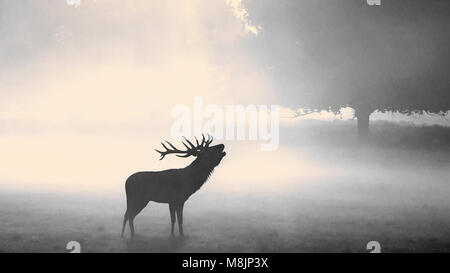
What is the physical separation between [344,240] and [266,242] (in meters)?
2.08

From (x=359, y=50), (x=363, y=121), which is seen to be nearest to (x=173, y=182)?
(x=359, y=50)

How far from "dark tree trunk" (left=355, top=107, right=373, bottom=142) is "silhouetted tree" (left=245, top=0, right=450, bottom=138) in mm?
292

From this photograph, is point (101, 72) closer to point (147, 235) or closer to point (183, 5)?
point (183, 5)

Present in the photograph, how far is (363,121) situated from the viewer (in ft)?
104

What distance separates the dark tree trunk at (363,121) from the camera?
31486 mm

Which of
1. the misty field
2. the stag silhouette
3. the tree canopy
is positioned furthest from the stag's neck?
the tree canopy

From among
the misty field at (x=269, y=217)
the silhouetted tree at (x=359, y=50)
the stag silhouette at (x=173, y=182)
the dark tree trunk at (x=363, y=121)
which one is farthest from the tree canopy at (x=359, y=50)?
the stag silhouette at (x=173, y=182)

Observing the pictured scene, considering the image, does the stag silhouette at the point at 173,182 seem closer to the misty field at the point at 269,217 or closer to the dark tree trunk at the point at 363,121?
the misty field at the point at 269,217

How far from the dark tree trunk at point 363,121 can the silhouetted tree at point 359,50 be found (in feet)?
A: 0.96

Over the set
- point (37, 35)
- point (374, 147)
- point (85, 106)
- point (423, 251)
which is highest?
point (37, 35)

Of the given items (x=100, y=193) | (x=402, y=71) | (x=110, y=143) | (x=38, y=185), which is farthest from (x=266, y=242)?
(x=110, y=143)

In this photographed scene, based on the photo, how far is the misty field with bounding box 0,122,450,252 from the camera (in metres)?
14.0

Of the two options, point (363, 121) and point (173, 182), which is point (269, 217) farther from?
point (363, 121)

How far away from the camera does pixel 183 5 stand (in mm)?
34938
